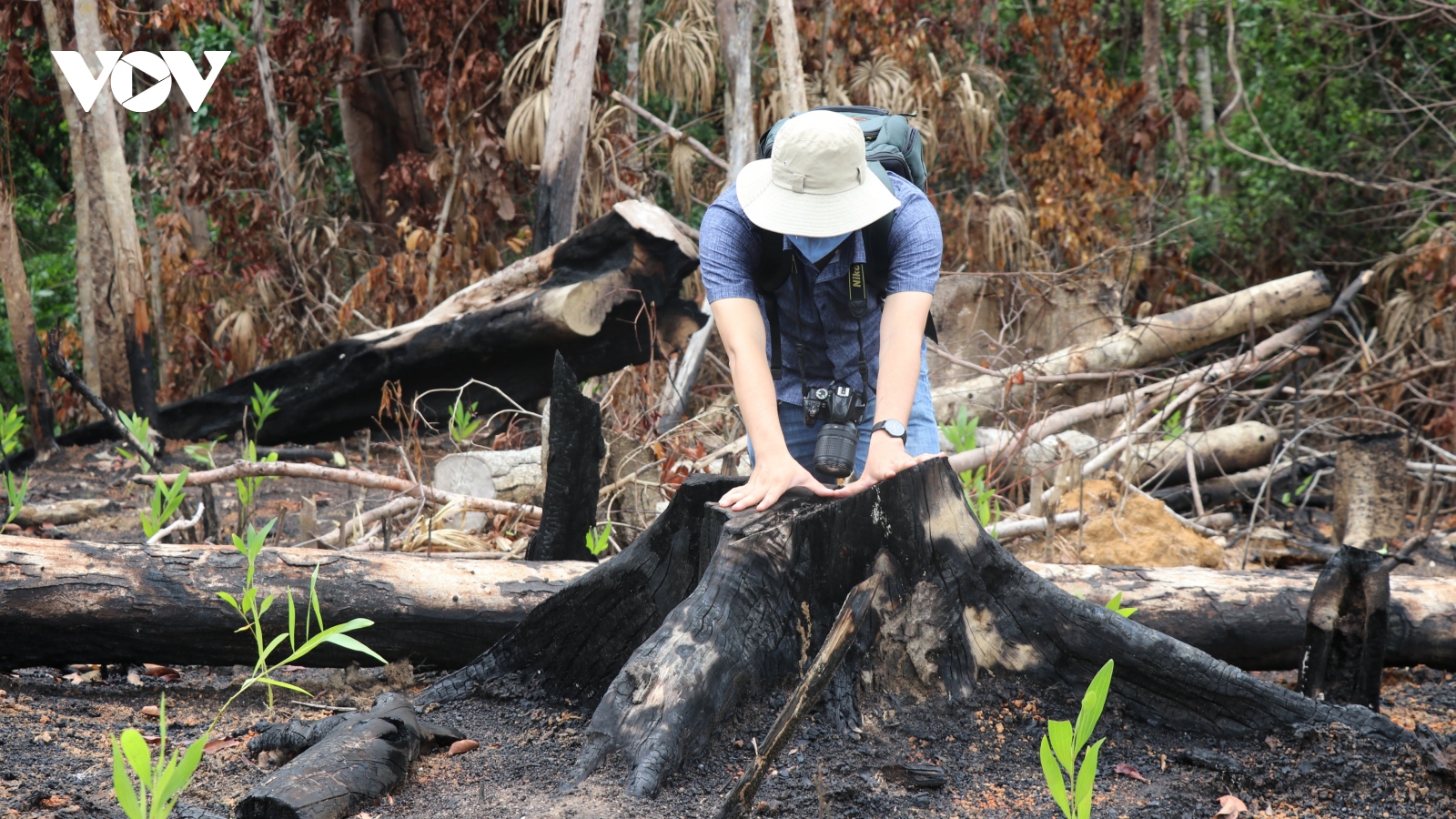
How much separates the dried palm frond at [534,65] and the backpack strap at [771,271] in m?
6.19

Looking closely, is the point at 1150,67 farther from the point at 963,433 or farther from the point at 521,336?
the point at 521,336

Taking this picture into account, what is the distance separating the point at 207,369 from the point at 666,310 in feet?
23.3

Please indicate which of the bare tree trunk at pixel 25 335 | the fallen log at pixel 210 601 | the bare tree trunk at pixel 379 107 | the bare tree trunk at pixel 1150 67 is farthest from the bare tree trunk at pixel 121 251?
the bare tree trunk at pixel 1150 67

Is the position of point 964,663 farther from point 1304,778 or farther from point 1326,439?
point 1326,439

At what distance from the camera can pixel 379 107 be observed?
33.6 ft

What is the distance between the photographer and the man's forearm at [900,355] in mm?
2430

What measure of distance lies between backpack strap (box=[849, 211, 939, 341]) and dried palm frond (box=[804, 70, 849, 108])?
704 cm

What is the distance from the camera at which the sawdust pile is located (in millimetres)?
4316

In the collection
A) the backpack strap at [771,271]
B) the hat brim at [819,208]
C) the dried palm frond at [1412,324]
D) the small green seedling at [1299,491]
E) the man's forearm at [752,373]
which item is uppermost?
the hat brim at [819,208]

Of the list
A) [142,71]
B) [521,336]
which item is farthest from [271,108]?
[521,336]

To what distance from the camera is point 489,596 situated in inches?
119

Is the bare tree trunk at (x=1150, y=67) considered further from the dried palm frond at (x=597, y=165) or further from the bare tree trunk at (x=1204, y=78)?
the dried palm frond at (x=597, y=165)

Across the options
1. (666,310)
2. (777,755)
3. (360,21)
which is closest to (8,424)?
(666,310)

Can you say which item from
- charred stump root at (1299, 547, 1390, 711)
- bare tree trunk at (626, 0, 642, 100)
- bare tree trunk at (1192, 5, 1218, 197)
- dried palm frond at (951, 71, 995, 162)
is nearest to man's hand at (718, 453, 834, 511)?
charred stump root at (1299, 547, 1390, 711)
